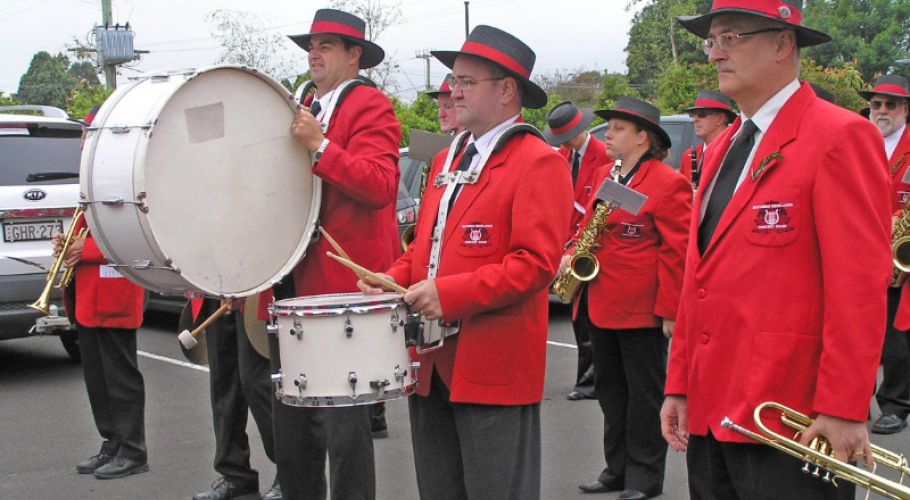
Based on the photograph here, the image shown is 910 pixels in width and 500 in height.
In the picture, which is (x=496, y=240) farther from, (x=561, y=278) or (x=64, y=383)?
(x=64, y=383)

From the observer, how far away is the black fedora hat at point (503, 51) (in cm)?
386

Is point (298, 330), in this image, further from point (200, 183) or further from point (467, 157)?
point (467, 157)

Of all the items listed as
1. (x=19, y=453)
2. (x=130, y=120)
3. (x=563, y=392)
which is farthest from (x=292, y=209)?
(x=563, y=392)

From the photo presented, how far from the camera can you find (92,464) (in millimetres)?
6523

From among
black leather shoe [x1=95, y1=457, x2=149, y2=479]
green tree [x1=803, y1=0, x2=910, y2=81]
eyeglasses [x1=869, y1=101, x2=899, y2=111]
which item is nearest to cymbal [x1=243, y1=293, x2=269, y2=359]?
black leather shoe [x1=95, y1=457, x2=149, y2=479]

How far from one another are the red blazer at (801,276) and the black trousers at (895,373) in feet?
15.8

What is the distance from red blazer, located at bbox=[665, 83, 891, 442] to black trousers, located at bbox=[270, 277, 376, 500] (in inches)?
69.1

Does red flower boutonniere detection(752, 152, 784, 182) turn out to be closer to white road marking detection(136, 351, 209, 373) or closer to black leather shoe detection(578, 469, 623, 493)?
black leather shoe detection(578, 469, 623, 493)

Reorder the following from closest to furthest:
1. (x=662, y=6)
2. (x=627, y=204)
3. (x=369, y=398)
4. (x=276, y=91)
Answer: (x=369, y=398)
(x=276, y=91)
(x=627, y=204)
(x=662, y=6)

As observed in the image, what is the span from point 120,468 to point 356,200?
9.30 feet

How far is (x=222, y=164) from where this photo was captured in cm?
416

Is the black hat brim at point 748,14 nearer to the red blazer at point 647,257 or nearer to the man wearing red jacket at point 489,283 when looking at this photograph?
the man wearing red jacket at point 489,283

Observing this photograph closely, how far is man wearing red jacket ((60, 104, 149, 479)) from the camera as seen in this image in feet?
20.7

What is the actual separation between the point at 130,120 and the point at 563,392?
17.2 feet
